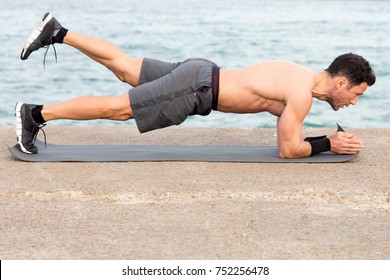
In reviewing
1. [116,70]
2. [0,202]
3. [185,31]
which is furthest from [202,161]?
[185,31]

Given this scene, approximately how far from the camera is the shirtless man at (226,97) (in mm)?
4160

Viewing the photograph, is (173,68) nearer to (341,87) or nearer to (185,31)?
(341,87)

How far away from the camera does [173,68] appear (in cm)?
448

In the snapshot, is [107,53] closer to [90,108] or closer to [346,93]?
[90,108]

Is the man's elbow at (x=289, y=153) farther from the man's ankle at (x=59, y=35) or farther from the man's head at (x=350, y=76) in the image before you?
the man's ankle at (x=59, y=35)

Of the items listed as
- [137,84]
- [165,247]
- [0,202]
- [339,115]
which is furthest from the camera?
[339,115]

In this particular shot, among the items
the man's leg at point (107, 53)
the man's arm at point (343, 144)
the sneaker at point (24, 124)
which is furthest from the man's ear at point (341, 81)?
the sneaker at point (24, 124)

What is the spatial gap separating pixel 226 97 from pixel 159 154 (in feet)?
1.74

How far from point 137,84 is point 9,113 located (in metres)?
6.74

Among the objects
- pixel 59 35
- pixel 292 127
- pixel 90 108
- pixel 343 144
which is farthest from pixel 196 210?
pixel 59 35

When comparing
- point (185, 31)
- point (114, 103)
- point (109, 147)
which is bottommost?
point (185, 31)

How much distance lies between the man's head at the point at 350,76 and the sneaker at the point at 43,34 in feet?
5.43

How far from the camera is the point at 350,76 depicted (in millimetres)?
4152

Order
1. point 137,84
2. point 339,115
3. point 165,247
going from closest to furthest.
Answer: point 165,247 < point 137,84 < point 339,115
